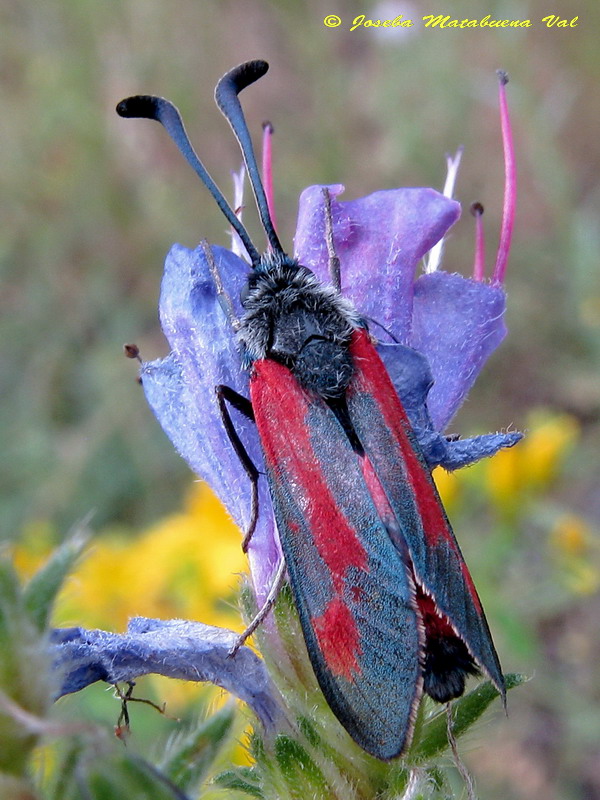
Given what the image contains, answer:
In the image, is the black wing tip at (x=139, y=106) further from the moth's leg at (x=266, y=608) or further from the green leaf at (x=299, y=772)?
the green leaf at (x=299, y=772)

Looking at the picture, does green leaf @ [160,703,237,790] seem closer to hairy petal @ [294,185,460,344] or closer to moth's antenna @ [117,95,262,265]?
hairy petal @ [294,185,460,344]

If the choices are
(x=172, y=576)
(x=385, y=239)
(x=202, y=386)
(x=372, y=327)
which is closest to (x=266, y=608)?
(x=202, y=386)

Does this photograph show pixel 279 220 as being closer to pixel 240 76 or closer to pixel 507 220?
pixel 240 76

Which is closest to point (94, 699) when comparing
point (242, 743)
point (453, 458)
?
point (242, 743)

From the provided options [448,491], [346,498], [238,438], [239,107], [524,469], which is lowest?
[524,469]

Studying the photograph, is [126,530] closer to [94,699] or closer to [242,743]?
[94,699]

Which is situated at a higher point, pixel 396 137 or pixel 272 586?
pixel 396 137

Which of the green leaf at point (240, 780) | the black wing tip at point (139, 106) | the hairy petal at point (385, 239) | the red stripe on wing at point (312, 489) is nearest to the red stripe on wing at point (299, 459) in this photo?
the red stripe on wing at point (312, 489)
